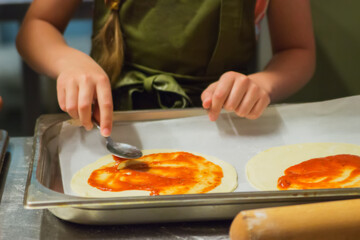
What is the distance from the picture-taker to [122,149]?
917mm

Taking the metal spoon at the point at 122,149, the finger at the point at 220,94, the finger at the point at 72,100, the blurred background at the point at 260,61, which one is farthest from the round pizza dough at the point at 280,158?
the blurred background at the point at 260,61

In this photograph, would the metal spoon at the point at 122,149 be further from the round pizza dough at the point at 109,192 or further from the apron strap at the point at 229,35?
the apron strap at the point at 229,35

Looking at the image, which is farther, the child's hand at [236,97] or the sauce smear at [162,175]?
the child's hand at [236,97]

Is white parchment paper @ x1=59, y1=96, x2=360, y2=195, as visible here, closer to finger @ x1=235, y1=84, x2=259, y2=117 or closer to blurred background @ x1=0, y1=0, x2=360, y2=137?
finger @ x1=235, y1=84, x2=259, y2=117

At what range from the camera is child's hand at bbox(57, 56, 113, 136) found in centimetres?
83

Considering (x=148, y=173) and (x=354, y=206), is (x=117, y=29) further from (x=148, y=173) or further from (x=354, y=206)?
(x=354, y=206)

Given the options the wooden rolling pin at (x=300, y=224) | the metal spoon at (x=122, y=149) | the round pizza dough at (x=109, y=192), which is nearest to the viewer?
the wooden rolling pin at (x=300, y=224)

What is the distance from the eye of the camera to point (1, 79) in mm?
1988

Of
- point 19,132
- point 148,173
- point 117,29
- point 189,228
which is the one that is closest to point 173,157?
point 148,173

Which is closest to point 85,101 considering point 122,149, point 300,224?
point 122,149

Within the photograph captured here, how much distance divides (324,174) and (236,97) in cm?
23

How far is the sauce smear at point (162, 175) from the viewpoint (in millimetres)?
810

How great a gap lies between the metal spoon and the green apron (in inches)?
9.3

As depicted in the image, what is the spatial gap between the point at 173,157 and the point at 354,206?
45cm
